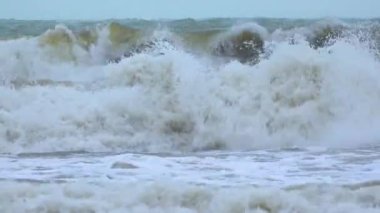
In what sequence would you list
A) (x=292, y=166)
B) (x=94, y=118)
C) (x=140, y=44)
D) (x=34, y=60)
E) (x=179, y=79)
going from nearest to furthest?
(x=292, y=166)
(x=94, y=118)
(x=179, y=79)
(x=34, y=60)
(x=140, y=44)

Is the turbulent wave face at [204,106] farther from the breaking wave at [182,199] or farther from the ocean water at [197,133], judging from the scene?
the breaking wave at [182,199]

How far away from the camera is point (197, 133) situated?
9.68 m

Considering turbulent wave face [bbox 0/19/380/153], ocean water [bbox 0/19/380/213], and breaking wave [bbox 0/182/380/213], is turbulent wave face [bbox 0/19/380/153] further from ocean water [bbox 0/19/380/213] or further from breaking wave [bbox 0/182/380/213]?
breaking wave [bbox 0/182/380/213]

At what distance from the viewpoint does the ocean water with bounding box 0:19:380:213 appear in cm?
556

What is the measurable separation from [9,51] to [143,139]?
21.2 ft

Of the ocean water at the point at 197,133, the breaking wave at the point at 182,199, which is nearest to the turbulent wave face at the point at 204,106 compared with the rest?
the ocean water at the point at 197,133

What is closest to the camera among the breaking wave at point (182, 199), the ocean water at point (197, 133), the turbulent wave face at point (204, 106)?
the breaking wave at point (182, 199)

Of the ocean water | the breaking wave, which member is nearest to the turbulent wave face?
the ocean water

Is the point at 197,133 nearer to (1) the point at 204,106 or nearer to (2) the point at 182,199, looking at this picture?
(1) the point at 204,106

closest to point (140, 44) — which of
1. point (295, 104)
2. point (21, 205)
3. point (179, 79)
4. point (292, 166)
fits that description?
point (179, 79)

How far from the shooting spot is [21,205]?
Result: 543 centimetres

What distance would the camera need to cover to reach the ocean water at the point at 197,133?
5562 millimetres

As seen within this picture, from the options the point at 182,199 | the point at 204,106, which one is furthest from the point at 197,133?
the point at 182,199

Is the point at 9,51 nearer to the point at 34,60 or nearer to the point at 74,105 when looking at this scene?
the point at 34,60
